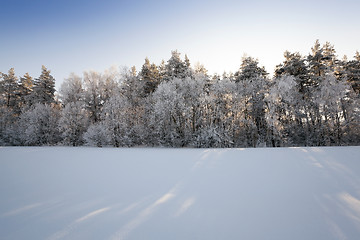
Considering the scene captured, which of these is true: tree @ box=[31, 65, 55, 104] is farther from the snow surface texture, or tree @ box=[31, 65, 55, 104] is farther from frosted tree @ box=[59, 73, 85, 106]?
the snow surface texture

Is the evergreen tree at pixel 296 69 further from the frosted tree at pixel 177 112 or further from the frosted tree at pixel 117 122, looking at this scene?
the frosted tree at pixel 117 122

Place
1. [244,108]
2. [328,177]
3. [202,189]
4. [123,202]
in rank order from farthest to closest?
1. [244,108]
2. [328,177]
3. [202,189]
4. [123,202]

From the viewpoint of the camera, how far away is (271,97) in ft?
53.7

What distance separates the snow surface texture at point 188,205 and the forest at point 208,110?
1042 centimetres

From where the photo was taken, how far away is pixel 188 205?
7.04 ft

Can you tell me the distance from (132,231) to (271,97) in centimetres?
1861

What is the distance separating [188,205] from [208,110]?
14606 millimetres

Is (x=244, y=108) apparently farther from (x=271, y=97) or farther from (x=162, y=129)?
(x=162, y=129)

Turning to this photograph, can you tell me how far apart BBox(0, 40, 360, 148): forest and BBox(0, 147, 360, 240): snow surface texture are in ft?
34.2

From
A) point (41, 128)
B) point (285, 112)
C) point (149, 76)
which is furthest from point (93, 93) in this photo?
point (285, 112)

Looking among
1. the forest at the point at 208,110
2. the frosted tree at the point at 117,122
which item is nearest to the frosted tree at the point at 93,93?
the forest at the point at 208,110

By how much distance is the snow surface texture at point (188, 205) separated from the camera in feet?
5.14

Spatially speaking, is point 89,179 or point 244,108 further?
point 244,108

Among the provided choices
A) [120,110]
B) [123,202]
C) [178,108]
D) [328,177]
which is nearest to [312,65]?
[178,108]
